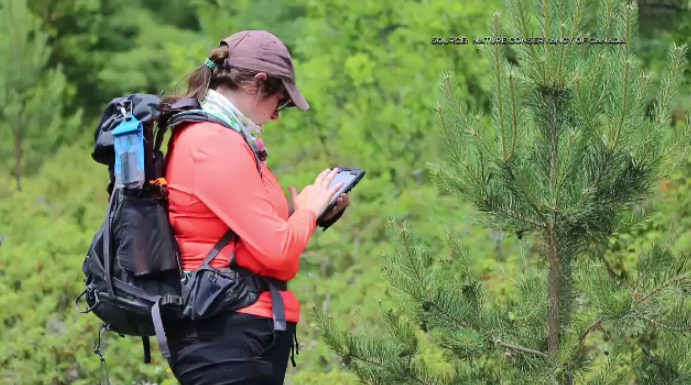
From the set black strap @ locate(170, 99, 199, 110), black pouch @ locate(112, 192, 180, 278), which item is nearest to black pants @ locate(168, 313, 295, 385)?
black pouch @ locate(112, 192, 180, 278)

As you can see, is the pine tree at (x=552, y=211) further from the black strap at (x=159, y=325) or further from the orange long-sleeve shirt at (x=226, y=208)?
the black strap at (x=159, y=325)

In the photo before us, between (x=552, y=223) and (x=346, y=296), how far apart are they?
13.2 feet

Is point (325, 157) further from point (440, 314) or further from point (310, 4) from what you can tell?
point (440, 314)

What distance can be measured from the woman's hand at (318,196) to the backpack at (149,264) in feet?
0.90

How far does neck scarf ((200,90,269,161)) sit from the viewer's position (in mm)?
3098

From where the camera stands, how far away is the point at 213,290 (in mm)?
3045

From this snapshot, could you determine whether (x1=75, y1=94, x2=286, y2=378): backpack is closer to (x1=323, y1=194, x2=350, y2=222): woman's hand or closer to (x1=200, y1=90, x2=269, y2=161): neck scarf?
(x1=200, y1=90, x2=269, y2=161): neck scarf

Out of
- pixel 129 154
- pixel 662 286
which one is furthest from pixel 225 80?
pixel 662 286

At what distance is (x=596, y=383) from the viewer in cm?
348

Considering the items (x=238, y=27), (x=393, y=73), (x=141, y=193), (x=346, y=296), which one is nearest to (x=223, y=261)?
(x=141, y=193)

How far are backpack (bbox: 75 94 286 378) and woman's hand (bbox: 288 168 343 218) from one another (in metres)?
0.28

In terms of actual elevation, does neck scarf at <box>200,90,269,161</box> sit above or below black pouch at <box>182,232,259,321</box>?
above

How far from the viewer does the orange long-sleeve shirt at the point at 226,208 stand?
2.98 m

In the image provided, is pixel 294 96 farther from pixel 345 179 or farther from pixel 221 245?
pixel 221 245
